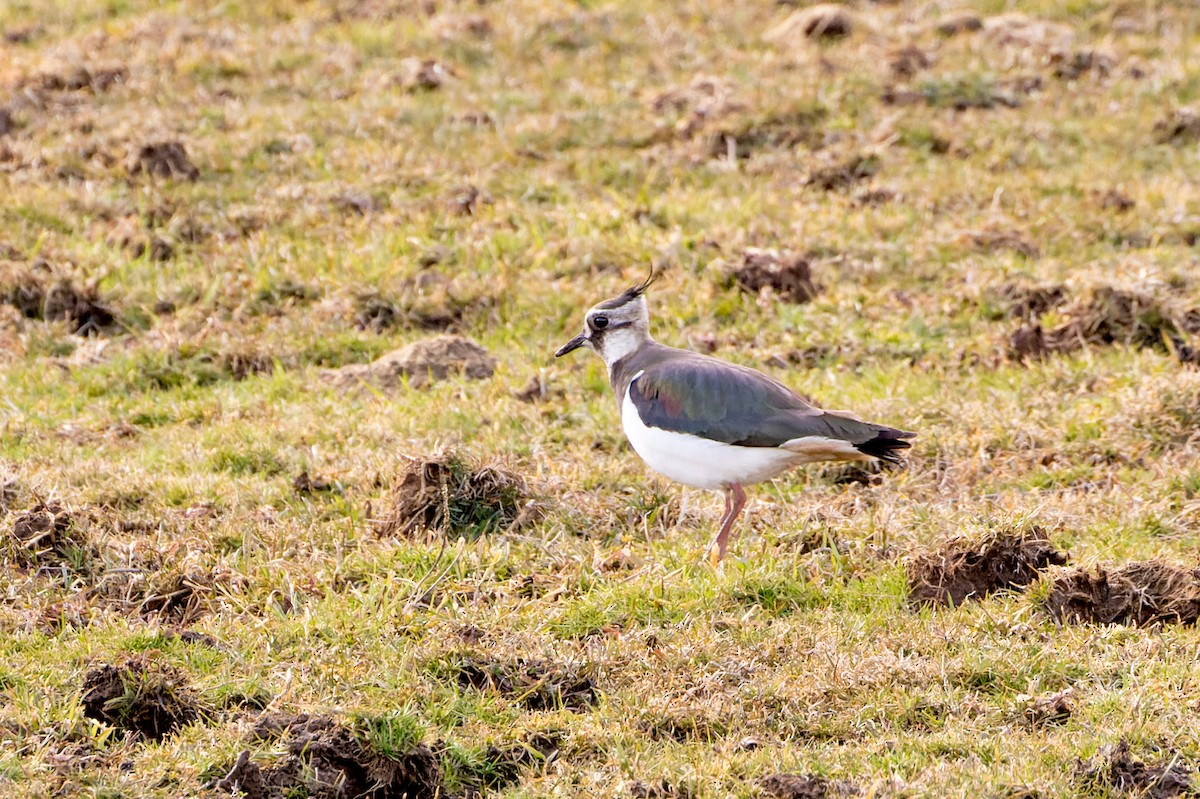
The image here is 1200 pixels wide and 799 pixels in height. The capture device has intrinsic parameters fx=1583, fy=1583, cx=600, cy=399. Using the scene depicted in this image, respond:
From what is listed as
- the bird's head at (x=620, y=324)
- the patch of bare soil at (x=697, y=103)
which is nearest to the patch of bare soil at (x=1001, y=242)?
the patch of bare soil at (x=697, y=103)

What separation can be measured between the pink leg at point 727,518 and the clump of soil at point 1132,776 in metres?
2.14

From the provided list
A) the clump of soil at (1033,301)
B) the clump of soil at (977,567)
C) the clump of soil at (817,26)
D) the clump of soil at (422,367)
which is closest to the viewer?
the clump of soil at (977,567)

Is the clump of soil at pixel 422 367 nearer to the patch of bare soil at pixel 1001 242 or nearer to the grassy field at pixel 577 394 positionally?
the grassy field at pixel 577 394

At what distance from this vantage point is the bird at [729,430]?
6902 millimetres

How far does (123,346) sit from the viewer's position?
10.1m

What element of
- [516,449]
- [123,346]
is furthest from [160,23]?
[516,449]

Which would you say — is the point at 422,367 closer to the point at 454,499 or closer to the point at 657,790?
the point at 454,499

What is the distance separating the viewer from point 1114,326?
9.88 metres

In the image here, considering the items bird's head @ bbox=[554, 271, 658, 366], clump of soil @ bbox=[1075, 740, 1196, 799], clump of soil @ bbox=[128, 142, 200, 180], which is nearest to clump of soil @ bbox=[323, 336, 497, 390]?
bird's head @ bbox=[554, 271, 658, 366]

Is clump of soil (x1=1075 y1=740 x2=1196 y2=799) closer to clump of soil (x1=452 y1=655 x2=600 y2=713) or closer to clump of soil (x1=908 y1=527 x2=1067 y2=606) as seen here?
clump of soil (x1=908 y1=527 x2=1067 y2=606)

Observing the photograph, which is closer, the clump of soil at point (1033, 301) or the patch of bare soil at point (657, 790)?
the patch of bare soil at point (657, 790)

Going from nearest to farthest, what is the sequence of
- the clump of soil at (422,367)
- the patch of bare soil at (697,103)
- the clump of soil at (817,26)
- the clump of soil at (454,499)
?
the clump of soil at (454,499)
the clump of soil at (422,367)
the patch of bare soil at (697,103)
the clump of soil at (817,26)

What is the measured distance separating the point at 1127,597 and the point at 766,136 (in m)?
7.33

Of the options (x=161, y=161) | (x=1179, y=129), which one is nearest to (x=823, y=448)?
(x=161, y=161)
